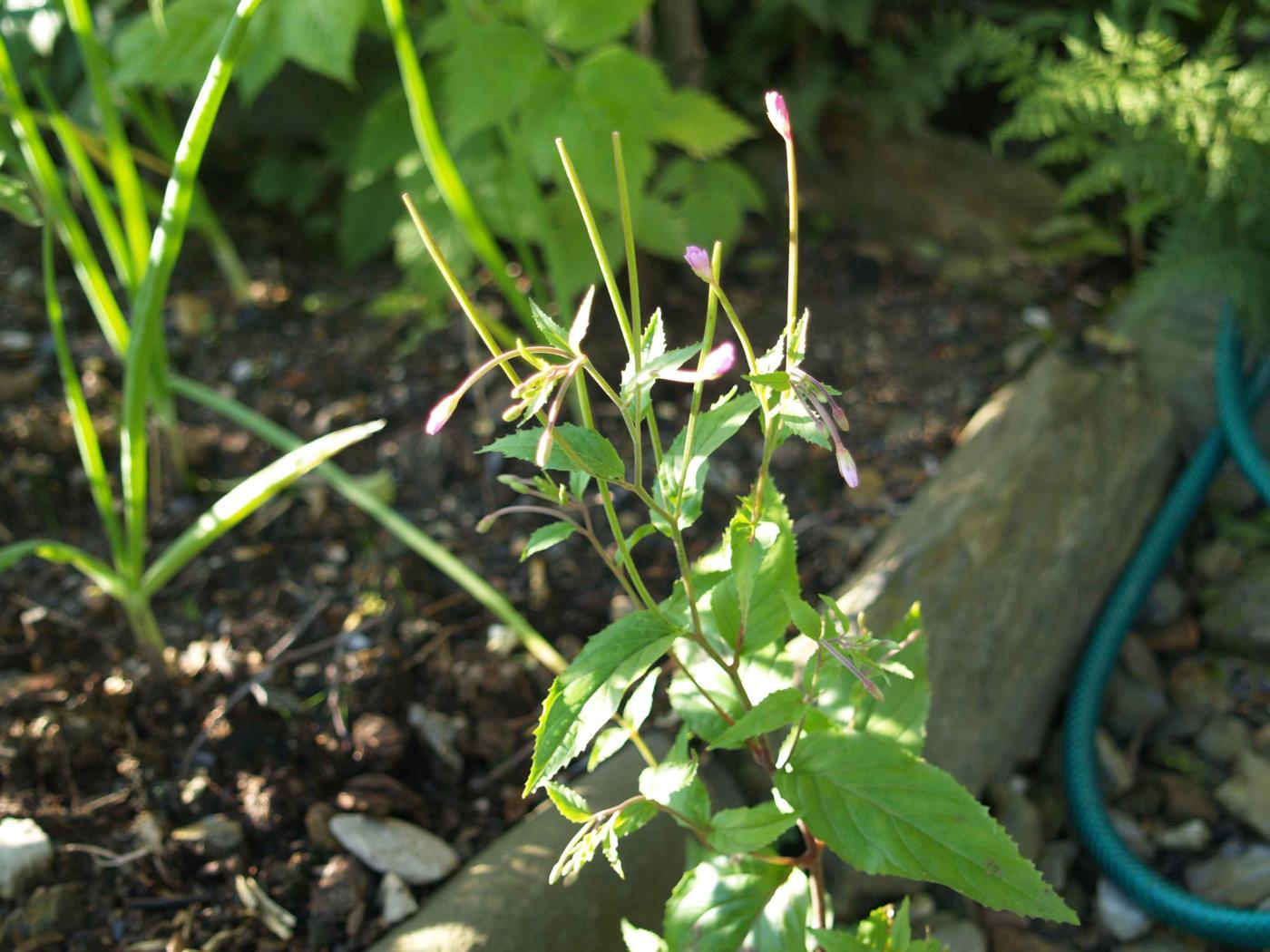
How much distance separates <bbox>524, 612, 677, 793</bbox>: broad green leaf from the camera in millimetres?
866

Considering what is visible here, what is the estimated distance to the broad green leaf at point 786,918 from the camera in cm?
107

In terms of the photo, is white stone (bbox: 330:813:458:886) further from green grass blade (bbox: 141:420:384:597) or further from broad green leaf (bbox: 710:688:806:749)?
broad green leaf (bbox: 710:688:806:749)

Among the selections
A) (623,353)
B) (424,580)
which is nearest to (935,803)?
(424,580)

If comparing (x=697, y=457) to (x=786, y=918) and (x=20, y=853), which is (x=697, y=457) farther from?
(x=20, y=853)

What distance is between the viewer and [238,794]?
58.9 inches

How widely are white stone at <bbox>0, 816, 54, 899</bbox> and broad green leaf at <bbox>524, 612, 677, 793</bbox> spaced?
0.85 metres

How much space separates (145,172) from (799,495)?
167cm

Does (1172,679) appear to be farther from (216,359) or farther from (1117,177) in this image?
(216,359)

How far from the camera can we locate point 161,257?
4.17 ft

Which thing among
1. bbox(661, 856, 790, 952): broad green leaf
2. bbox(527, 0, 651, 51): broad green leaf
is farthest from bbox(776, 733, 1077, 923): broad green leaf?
bbox(527, 0, 651, 51): broad green leaf

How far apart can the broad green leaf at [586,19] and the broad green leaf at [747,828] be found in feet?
4.33

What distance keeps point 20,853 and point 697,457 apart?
41.0 inches

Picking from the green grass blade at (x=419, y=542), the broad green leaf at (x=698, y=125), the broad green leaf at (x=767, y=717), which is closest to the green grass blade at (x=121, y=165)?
the green grass blade at (x=419, y=542)

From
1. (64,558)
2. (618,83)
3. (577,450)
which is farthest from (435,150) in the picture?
(577,450)
